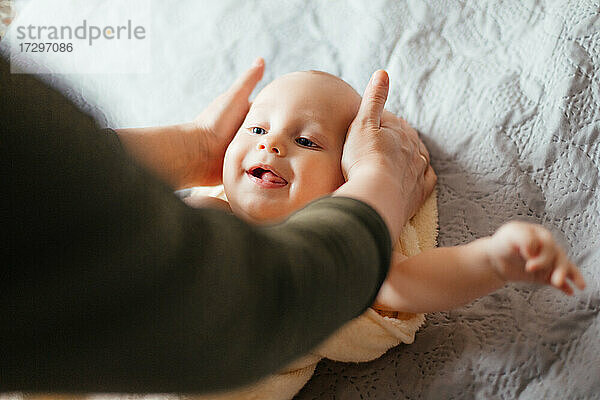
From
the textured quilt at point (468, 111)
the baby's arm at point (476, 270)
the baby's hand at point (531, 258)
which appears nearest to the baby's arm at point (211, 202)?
the textured quilt at point (468, 111)

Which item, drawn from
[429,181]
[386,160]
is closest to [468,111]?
[429,181]

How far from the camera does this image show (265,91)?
1.08m

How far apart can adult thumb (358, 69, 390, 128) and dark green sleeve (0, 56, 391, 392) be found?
0.48 m

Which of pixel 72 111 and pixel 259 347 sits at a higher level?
pixel 72 111

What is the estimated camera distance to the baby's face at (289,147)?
0.94m

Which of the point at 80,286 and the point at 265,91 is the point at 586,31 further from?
the point at 80,286

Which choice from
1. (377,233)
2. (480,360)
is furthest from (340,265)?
(480,360)

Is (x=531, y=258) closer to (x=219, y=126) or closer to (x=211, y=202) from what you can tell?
(x=211, y=202)

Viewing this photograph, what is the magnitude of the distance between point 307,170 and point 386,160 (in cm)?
13

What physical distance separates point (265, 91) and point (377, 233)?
0.61 m

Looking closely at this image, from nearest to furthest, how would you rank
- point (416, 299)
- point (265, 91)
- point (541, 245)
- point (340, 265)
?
point (340, 265)
point (541, 245)
point (416, 299)
point (265, 91)

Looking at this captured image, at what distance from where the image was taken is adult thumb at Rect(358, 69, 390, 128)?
3.13ft

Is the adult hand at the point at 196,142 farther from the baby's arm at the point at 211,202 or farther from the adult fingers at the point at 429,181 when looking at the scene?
the adult fingers at the point at 429,181

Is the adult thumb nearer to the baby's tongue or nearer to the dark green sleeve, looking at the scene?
the baby's tongue
